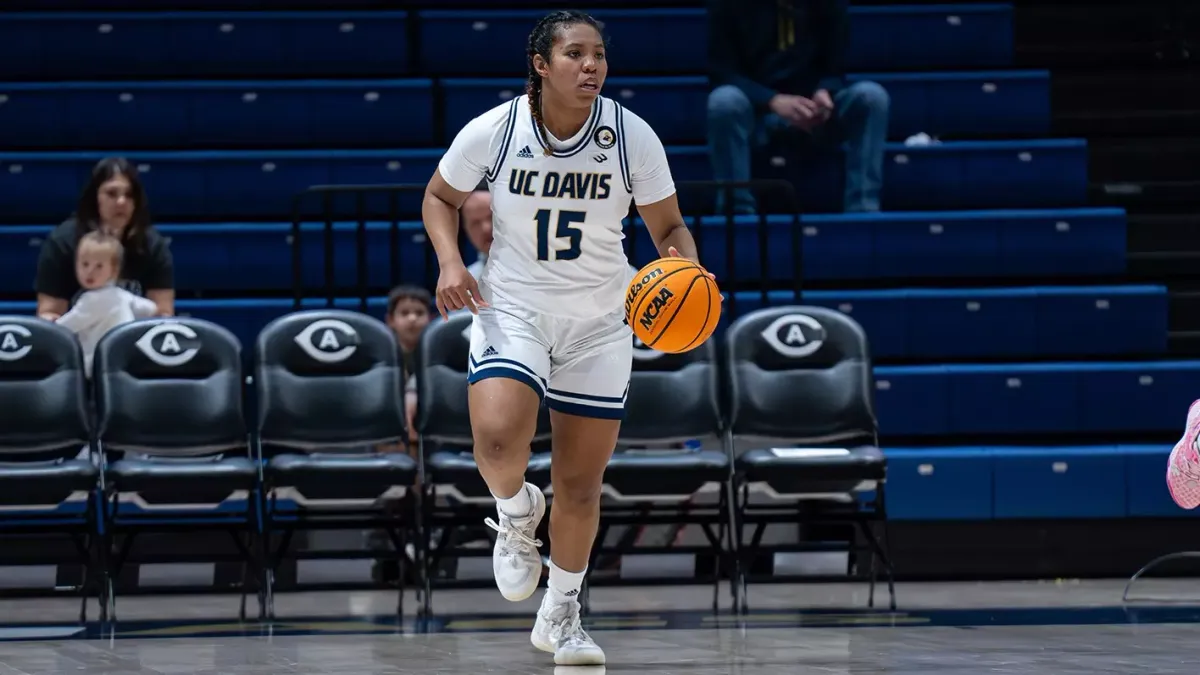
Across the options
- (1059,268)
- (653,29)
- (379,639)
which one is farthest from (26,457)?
(1059,268)

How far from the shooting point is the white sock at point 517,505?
5.41m

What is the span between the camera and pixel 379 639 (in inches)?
247

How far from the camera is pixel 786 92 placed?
33.0 feet

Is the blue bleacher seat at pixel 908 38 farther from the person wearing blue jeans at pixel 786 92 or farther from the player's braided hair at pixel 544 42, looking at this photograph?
the player's braided hair at pixel 544 42

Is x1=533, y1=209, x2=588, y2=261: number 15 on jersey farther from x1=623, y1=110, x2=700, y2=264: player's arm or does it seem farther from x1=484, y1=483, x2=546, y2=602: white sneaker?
x1=484, y1=483, x2=546, y2=602: white sneaker

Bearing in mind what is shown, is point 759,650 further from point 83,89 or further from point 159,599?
point 83,89

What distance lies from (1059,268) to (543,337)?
515 cm

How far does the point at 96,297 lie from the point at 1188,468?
481 cm

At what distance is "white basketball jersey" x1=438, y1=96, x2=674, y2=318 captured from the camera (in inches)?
210

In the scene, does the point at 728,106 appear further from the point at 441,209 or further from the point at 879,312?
the point at 441,209

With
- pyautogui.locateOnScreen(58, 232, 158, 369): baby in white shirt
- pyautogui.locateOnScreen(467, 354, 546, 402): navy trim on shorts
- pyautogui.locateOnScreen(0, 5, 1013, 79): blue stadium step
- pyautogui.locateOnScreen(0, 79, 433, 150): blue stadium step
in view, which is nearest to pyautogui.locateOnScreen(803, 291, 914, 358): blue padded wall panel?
pyautogui.locateOnScreen(0, 5, 1013, 79): blue stadium step

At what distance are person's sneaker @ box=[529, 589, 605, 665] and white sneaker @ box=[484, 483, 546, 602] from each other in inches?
5.0

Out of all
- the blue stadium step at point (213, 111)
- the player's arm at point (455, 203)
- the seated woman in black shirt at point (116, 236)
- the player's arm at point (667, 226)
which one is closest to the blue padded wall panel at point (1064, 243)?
the blue stadium step at point (213, 111)

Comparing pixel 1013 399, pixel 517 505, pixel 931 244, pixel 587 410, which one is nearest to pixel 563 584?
pixel 517 505
